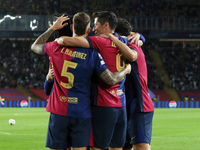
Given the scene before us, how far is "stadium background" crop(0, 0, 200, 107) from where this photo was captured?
43375mm

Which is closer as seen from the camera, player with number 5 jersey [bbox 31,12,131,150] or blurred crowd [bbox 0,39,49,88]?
player with number 5 jersey [bbox 31,12,131,150]

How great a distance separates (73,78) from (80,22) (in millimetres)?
674

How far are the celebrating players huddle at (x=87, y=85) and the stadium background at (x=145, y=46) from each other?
36.2 meters

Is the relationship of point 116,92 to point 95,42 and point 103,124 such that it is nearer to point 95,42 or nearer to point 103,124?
point 103,124

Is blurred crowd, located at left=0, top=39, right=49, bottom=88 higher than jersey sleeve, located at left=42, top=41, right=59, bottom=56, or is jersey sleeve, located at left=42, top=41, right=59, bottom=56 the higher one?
jersey sleeve, located at left=42, top=41, right=59, bottom=56

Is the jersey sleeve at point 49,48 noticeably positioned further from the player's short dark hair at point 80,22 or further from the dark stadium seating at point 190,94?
→ the dark stadium seating at point 190,94

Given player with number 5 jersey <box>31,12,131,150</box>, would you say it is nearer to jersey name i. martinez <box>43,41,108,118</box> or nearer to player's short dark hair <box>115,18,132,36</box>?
jersey name i. martinez <box>43,41,108,118</box>

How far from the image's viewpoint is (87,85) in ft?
16.8

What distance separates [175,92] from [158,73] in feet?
13.9

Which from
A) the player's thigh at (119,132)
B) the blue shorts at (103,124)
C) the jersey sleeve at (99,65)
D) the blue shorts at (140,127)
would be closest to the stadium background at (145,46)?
the blue shorts at (140,127)

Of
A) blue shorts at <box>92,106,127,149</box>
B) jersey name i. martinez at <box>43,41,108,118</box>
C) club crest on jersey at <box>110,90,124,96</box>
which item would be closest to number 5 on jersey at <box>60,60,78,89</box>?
jersey name i. martinez at <box>43,41,108,118</box>

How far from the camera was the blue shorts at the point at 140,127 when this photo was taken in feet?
19.8

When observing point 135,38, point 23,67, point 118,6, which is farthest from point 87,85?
point 118,6

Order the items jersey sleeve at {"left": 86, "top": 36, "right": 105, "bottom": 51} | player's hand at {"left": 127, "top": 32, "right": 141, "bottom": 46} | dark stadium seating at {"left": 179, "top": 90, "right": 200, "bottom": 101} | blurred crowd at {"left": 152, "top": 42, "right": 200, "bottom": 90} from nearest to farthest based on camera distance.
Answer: jersey sleeve at {"left": 86, "top": 36, "right": 105, "bottom": 51}, player's hand at {"left": 127, "top": 32, "right": 141, "bottom": 46}, dark stadium seating at {"left": 179, "top": 90, "right": 200, "bottom": 101}, blurred crowd at {"left": 152, "top": 42, "right": 200, "bottom": 90}
